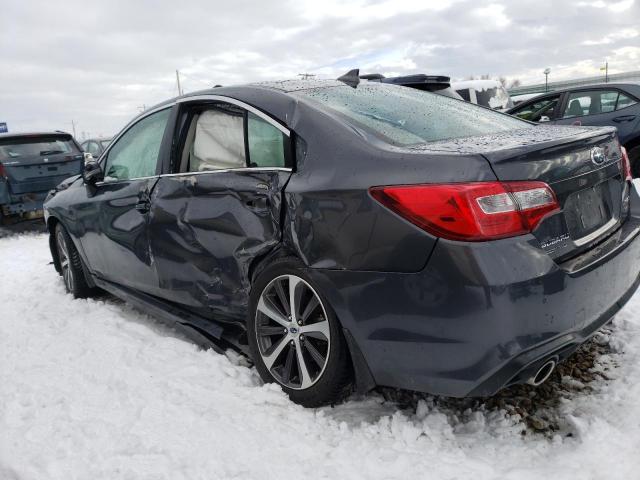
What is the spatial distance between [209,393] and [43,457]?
0.77 meters

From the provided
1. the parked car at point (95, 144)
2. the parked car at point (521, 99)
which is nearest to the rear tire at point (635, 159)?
the parked car at point (521, 99)

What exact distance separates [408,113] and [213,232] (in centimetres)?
118

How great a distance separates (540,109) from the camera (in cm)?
855

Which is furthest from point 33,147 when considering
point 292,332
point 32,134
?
point 292,332

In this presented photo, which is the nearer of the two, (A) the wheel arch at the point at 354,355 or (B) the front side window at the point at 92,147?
(A) the wheel arch at the point at 354,355

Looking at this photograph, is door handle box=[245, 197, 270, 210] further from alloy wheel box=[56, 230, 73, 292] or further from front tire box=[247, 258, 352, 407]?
alloy wheel box=[56, 230, 73, 292]

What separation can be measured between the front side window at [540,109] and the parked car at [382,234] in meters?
5.67

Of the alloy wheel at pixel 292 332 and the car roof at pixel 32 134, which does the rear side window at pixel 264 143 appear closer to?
the alloy wheel at pixel 292 332

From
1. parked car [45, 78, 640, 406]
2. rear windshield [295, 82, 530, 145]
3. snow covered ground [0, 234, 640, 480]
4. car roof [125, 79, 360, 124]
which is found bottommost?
snow covered ground [0, 234, 640, 480]

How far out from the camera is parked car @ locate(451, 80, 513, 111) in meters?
15.5

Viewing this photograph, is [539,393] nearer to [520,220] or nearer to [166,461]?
[520,220]

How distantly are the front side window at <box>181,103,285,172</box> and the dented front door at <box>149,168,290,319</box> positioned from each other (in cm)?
7

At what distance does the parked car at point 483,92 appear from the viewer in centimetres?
1545

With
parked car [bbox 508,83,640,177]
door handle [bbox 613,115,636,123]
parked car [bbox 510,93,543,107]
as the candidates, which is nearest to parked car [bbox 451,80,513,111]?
parked car [bbox 510,93,543,107]
